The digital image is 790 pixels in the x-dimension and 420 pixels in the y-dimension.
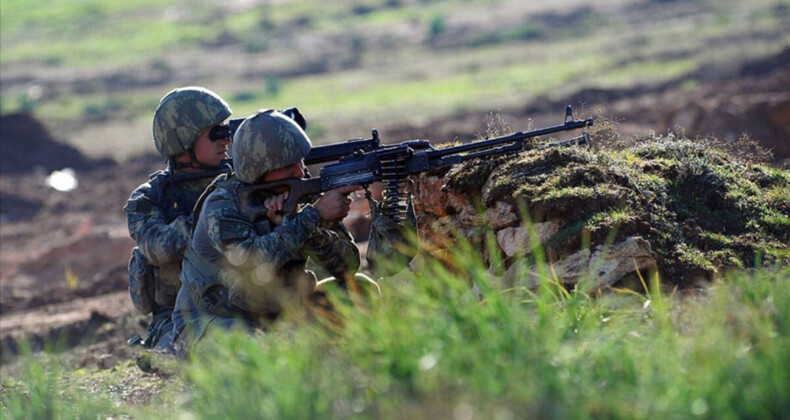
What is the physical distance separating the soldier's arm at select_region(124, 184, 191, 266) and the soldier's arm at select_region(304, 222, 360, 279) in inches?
51.8

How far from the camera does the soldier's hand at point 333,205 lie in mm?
6957

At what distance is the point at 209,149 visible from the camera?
873cm

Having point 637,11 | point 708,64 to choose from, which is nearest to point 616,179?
point 708,64

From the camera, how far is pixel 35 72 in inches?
2109

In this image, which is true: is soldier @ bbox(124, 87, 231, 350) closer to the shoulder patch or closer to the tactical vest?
the shoulder patch

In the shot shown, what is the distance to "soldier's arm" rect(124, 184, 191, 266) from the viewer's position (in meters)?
8.30

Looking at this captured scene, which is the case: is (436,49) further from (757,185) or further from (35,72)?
(757,185)

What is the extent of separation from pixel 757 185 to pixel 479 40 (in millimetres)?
42662

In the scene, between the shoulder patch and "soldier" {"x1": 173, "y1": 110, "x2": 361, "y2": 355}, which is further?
the shoulder patch

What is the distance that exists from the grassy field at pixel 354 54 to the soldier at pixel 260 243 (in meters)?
21.8

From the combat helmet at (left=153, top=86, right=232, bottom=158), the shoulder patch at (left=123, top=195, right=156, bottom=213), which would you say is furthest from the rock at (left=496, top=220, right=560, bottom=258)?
the shoulder patch at (left=123, top=195, right=156, bottom=213)

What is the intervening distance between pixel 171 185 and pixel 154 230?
48cm

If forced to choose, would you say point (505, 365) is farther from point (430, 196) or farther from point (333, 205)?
point (430, 196)

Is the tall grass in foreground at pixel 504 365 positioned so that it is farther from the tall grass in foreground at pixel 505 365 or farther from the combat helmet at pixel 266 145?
the combat helmet at pixel 266 145
